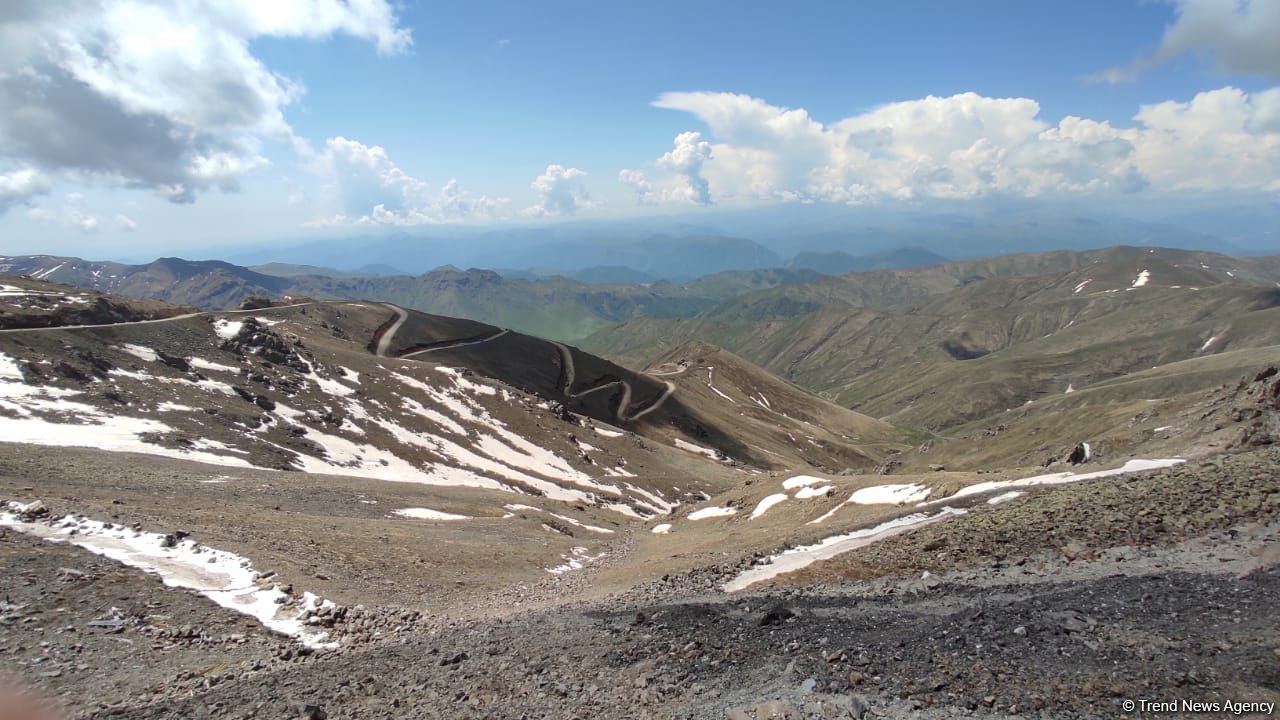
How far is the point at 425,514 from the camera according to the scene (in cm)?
3912

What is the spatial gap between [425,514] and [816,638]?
106 feet

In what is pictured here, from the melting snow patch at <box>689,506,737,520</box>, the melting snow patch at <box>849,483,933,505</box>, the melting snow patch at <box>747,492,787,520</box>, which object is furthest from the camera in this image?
the melting snow patch at <box>689,506,737,520</box>

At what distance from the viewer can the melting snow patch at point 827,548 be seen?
22.1 metres

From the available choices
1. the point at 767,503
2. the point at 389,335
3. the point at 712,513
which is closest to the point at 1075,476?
the point at 767,503

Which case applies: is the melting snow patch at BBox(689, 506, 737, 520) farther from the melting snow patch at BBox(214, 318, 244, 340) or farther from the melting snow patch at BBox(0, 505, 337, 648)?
the melting snow patch at BBox(214, 318, 244, 340)

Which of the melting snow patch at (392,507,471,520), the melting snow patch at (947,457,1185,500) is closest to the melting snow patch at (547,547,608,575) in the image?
the melting snow patch at (392,507,471,520)

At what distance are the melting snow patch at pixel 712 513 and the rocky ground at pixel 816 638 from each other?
2806cm

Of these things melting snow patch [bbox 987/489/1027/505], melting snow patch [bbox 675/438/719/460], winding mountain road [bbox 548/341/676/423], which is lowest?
melting snow patch [bbox 675/438/719/460]

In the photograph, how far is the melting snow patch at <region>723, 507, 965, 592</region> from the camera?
22062 mm

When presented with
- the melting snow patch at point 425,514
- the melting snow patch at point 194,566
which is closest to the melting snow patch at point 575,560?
the melting snow patch at point 425,514

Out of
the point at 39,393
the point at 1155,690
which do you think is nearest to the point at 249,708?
the point at 1155,690

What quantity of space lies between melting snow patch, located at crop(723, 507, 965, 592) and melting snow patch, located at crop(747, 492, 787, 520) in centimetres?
1741

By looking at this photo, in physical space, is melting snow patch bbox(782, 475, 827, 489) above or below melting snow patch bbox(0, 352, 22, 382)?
below

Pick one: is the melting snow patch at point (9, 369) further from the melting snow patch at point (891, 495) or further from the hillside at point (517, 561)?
the melting snow patch at point (891, 495)
